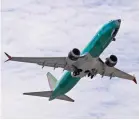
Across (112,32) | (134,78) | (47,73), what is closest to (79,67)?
(112,32)

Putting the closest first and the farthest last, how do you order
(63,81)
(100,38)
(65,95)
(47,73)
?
1. (100,38)
2. (63,81)
3. (65,95)
4. (47,73)

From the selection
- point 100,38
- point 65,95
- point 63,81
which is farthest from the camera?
point 65,95

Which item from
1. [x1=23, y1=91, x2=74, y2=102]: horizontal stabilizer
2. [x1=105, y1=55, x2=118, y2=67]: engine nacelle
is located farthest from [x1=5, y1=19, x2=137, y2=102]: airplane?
[x1=23, y1=91, x2=74, y2=102]: horizontal stabilizer

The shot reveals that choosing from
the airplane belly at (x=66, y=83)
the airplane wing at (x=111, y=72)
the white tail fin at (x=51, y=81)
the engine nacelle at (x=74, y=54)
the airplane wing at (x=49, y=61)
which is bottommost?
the white tail fin at (x=51, y=81)

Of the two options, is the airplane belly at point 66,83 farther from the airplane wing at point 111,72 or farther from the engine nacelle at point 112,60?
the engine nacelle at point 112,60

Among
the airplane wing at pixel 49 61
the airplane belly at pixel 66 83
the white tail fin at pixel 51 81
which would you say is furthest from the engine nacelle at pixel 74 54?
the white tail fin at pixel 51 81

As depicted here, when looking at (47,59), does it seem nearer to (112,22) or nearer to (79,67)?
(79,67)

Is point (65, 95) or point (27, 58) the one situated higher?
point (27, 58)

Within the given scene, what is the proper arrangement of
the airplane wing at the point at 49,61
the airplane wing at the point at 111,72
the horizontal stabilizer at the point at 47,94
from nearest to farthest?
the airplane wing at the point at 49,61 < the airplane wing at the point at 111,72 < the horizontal stabilizer at the point at 47,94
